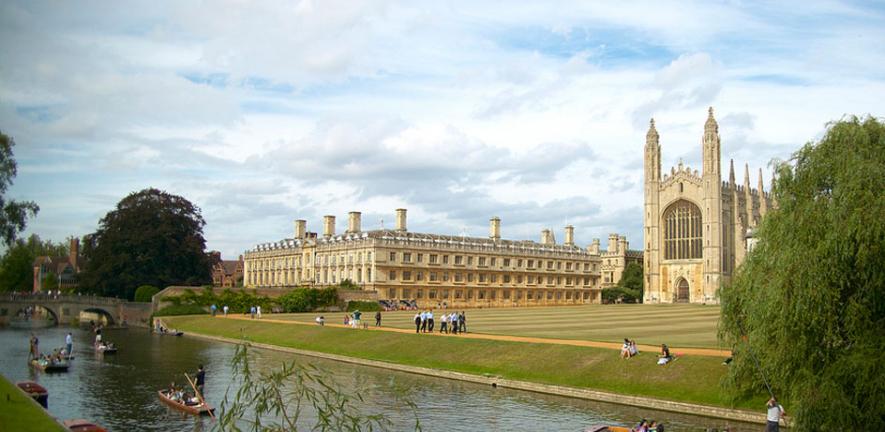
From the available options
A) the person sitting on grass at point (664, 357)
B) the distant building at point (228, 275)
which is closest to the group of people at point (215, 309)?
the person sitting on grass at point (664, 357)

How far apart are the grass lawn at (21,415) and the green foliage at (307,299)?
55521 mm

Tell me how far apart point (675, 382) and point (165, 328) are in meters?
47.3

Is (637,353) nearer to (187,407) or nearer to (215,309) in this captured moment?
(187,407)

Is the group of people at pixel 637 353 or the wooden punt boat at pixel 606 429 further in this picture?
the group of people at pixel 637 353

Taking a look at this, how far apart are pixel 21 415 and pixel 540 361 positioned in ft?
65.8

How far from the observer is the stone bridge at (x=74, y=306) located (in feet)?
244

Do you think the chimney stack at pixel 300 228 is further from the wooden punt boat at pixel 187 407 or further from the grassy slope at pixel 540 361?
the wooden punt boat at pixel 187 407

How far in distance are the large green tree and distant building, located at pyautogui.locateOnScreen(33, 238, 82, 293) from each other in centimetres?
5704

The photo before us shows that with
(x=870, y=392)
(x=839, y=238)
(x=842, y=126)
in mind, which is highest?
(x=842, y=126)

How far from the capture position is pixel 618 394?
28.7 m

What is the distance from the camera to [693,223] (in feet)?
360

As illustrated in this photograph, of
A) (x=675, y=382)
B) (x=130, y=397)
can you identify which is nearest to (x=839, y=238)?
(x=675, y=382)

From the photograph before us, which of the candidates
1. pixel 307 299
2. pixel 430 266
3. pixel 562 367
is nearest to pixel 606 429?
pixel 562 367

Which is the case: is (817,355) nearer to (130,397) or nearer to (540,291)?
(130,397)
